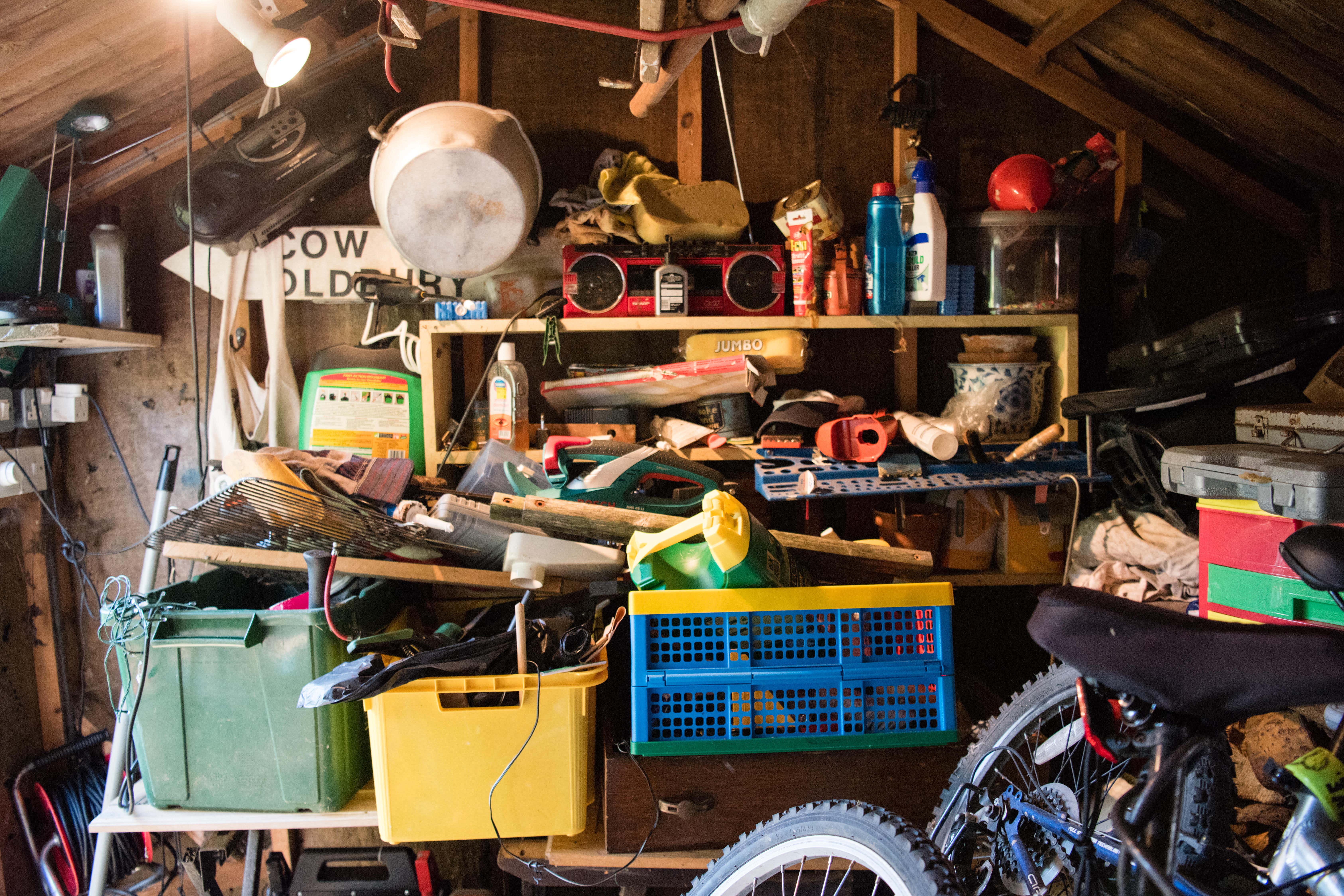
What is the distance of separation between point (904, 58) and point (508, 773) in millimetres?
2025

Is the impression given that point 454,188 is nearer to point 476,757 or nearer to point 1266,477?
point 476,757

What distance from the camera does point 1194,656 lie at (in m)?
0.76

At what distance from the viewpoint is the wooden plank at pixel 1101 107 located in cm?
203

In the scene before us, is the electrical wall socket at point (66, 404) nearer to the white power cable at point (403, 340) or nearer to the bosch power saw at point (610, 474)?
the white power cable at point (403, 340)

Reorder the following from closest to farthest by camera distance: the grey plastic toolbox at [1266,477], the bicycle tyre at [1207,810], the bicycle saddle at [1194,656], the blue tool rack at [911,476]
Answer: the bicycle saddle at [1194,656], the bicycle tyre at [1207,810], the grey plastic toolbox at [1266,477], the blue tool rack at [911,476]

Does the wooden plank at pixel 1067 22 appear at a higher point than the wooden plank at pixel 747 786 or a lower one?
higher

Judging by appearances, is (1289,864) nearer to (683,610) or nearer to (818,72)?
(683,610)

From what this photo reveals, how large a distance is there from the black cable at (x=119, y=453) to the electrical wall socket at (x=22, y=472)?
154mm

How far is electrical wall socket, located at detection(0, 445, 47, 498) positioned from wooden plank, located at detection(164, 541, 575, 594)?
763 mm

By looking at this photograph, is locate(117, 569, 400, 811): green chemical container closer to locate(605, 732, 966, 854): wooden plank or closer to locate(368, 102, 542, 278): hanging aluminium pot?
locate(605, 732, 966, 854): wooden plank

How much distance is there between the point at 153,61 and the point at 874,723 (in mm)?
2148

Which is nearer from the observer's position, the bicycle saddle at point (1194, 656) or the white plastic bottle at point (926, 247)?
the bicycle saddle at point (1194, 656)

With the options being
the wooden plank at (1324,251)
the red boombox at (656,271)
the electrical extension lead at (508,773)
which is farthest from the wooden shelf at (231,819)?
the wooden plank at (1324,251)

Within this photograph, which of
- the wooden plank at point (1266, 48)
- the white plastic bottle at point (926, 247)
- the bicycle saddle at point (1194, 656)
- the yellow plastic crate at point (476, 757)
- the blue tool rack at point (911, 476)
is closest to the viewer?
the bicycle saddle at point (1194, 656)
